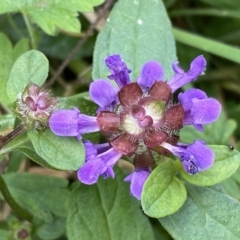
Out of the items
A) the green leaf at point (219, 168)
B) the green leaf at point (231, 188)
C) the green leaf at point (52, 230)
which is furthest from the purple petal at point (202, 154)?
the green leaf at point (52, 230)

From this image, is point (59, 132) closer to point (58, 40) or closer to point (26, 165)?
point (26, 165)

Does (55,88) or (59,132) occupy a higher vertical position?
(59,132)

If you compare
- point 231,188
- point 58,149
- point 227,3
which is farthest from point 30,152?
point 227,3

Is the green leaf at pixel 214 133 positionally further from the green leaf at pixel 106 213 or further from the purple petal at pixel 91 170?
the purple petal at pixel 91 170

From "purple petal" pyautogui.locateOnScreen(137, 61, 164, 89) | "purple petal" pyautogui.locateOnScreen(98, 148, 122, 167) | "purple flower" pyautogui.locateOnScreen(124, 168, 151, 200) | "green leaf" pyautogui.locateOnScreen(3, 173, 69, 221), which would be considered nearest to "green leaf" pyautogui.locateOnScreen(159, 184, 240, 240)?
"purple flower" pyautogui.locateOnScreen(124, 168, 151, 200)

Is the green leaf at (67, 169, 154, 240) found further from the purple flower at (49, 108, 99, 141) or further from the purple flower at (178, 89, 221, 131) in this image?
the purple flower at (178, 89, 221, 131)

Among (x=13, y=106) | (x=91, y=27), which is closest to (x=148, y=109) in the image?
(x=13, y=106)
